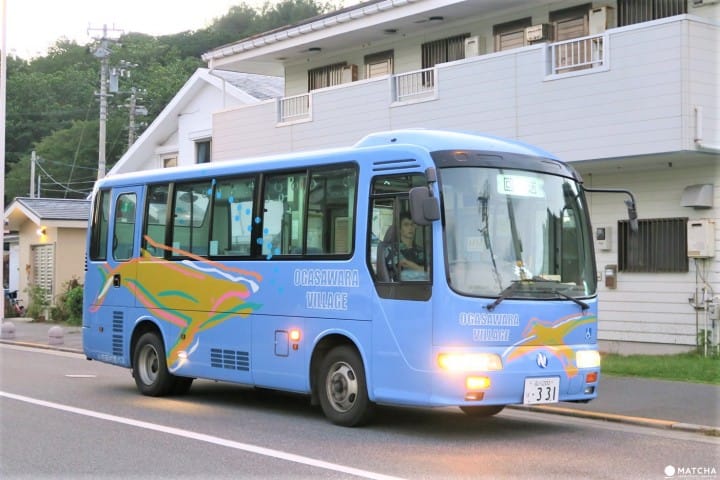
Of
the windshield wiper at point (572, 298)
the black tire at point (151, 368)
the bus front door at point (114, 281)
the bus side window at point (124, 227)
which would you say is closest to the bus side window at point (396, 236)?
the windshield wiper at point (572, 298)

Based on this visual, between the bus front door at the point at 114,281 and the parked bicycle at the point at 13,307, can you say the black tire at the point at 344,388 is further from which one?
the parked bicycle at the point at 13,307

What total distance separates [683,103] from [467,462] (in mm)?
9217

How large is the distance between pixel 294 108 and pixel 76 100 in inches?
2197

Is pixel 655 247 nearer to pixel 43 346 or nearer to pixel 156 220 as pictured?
pixel 156 220

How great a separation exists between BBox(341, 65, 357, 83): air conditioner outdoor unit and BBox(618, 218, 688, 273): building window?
8766mm

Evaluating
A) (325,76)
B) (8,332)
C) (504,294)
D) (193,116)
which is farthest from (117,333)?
(193,116)

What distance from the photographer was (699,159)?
16.8 m

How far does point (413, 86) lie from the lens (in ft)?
71.8

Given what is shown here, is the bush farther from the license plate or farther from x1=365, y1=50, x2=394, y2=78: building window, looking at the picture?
the license plate

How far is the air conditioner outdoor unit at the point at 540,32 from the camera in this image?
1941 cm

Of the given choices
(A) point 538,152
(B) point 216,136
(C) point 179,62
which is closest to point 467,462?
(A) point 538,152

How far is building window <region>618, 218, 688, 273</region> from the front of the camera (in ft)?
56.7

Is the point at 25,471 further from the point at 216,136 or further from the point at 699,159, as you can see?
the point at 216,136

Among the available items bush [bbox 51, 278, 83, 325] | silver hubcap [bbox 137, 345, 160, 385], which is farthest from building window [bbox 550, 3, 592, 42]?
bush [bbox 51, 278, 83, 325]
